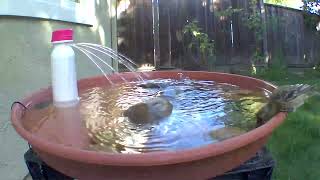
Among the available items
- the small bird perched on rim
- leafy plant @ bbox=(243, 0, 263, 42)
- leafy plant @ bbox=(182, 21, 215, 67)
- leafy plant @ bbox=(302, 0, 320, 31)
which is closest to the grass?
the small bird perched on rim

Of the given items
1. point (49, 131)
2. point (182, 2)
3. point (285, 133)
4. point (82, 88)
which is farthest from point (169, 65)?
point (49, 131)

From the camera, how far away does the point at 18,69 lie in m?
3.13

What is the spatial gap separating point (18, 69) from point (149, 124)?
1781 mm

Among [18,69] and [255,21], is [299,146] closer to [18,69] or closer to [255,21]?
[18,69]

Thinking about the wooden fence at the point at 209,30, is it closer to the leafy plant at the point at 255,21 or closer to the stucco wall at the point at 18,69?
the leafy plant at the point at 255,21

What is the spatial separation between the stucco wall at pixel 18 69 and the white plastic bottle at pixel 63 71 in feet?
4.05

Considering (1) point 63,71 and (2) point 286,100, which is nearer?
(2) point 286,100

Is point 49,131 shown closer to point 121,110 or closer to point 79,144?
point 79,144

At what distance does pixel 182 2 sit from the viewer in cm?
962

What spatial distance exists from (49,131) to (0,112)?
1.52m

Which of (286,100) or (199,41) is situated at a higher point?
(199,41)

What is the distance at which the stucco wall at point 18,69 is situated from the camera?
2.95 meters

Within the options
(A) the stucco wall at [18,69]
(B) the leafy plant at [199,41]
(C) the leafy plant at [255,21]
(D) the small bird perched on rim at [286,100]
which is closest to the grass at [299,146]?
(D) the small bird perched on rim at [286,100]

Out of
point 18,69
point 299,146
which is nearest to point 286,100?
point 18,69
